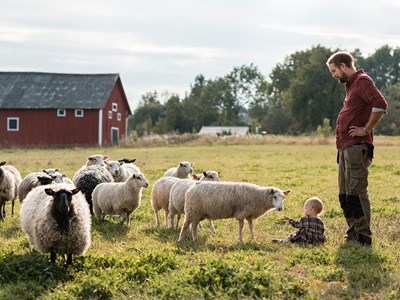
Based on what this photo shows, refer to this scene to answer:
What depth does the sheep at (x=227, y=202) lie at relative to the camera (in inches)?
387

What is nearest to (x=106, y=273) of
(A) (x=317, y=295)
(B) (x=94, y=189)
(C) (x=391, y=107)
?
(A) (x=317, y=295)

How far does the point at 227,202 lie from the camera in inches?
387

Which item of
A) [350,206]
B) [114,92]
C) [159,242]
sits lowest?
[159,242]

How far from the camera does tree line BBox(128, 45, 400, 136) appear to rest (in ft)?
275

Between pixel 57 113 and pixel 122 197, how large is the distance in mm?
42793

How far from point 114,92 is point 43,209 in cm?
4865

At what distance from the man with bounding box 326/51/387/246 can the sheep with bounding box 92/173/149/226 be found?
4647 millimetres

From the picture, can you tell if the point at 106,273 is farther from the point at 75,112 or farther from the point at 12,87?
the point at 12,87

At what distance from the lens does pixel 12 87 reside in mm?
55094

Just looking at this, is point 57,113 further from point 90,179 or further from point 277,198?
point 277,198

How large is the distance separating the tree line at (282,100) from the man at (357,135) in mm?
73987

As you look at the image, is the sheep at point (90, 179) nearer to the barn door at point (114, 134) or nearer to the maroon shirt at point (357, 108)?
the maroon shirt at point (357, 108)

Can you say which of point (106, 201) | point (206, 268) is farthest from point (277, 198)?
point (106, 201)

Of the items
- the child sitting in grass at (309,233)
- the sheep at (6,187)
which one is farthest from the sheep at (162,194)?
the sheep at (6,187)
